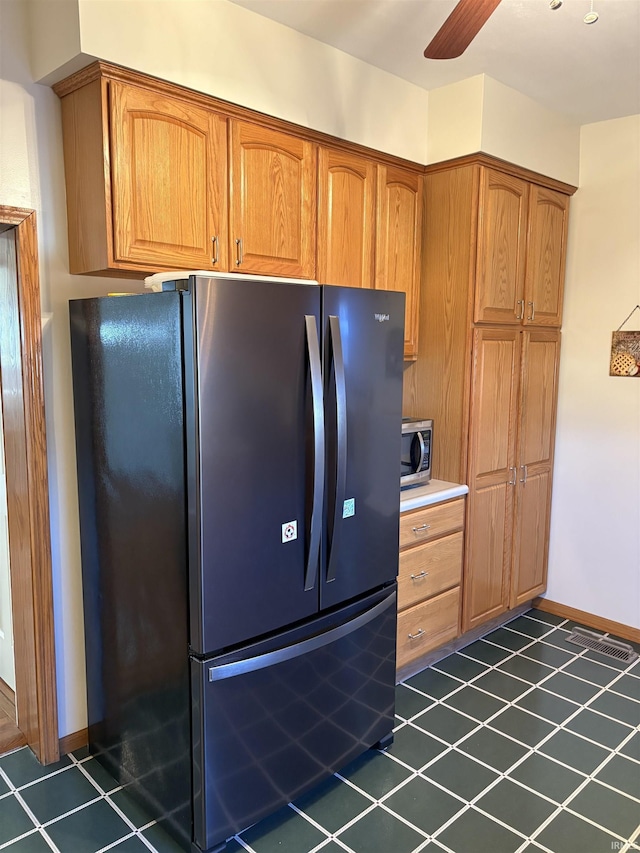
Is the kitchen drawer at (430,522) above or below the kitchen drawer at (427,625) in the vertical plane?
above

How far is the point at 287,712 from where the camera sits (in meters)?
2.01

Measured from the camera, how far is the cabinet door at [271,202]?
233 cm

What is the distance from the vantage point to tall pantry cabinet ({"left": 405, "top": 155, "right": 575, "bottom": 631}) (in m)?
3.01

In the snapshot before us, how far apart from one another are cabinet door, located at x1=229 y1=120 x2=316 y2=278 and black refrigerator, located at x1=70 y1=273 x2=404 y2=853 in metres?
0.53

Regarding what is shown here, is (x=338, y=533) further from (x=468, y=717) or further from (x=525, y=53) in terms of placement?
(x=525, y=53)

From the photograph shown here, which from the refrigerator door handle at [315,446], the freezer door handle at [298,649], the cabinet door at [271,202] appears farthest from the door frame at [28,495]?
the refrigerator door handle at [315,446]

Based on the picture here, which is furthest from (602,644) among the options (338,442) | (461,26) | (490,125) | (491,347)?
(461,26)

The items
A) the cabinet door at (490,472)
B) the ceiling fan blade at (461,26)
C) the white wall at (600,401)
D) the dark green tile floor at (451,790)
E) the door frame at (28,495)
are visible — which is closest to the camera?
the ceiling fan blade at (461,26)

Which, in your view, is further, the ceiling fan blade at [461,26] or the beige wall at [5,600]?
the beige wall at [5,600]

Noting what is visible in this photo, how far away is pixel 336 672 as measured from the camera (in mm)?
2172

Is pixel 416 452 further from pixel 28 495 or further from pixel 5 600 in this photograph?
pixel 5 600

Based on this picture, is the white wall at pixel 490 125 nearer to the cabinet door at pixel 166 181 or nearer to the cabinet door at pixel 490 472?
the cabinet door at pixel 490 472

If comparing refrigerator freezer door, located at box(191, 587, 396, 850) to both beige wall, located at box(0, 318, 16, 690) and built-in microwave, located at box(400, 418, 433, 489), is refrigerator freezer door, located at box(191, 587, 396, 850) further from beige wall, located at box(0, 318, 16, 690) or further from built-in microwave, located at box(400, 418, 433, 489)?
beige wall, located at box(0, 318, 16, 690)

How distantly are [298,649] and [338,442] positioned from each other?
67 cm
